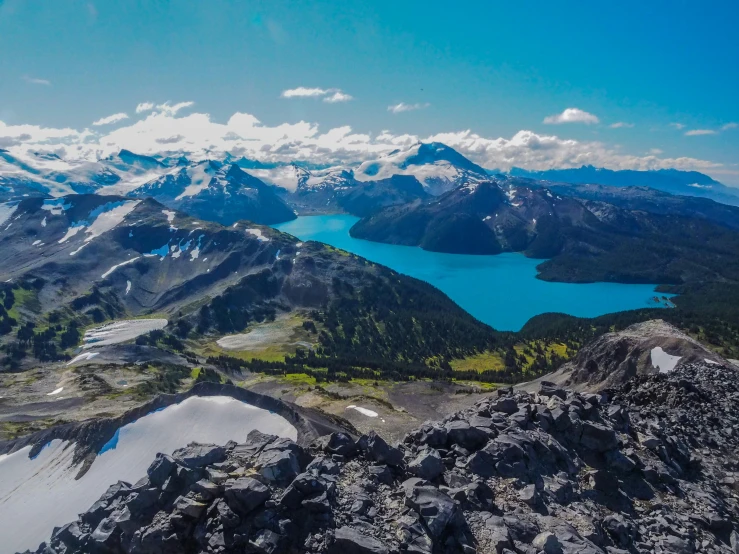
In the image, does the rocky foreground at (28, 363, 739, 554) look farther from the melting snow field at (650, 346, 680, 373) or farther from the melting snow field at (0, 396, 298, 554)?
the melting snow field at (650, 346, 680, 373)

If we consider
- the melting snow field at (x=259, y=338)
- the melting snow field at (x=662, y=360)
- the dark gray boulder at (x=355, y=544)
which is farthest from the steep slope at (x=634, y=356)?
the melting snow field at (x=259, y=338)

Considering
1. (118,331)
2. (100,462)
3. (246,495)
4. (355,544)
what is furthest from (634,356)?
(118,331)

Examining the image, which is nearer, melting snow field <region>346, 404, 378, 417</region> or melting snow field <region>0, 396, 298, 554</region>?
melting snow field <region>0, 396, 298, 554</region>

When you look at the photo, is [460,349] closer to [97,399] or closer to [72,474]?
[97,399]

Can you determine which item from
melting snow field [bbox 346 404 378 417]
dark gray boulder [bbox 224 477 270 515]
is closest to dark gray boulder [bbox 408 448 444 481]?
dark gray boulder [bbox 224 477 270 515]

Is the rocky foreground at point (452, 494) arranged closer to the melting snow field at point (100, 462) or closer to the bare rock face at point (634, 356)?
the melting snow field at point (100, 462)

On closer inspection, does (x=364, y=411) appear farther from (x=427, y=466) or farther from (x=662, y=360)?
(x=427, y=466)
